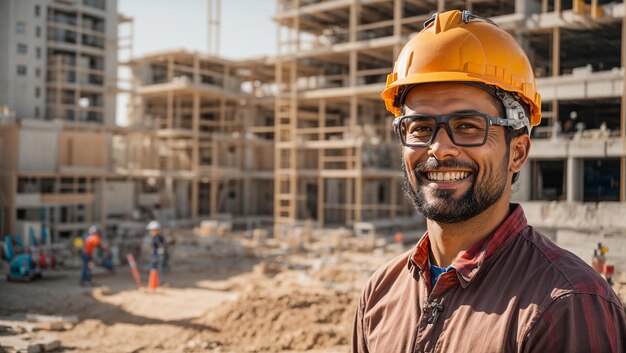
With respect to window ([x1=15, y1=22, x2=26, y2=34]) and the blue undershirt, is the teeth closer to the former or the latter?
the blue undershirt

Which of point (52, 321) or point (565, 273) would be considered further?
point (52, 321)

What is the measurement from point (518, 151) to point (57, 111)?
3384cm

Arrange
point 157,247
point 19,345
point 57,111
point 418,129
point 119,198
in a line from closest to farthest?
point 418,129
point 19,345
point 157,247
point 119,198
point 57,111

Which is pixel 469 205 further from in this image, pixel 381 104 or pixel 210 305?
pixel 381 104

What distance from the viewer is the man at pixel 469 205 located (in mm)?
2264

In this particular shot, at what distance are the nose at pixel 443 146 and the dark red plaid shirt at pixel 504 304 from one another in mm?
396

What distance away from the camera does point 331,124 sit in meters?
37.1

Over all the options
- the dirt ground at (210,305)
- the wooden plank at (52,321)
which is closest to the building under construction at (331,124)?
the dirt ground at (210,305)

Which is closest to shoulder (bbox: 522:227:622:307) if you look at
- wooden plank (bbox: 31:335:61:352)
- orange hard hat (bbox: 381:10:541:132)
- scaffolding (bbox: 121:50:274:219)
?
orange hard hat (bbox: 381:10:541:132)

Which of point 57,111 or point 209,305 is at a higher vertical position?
point 57,111

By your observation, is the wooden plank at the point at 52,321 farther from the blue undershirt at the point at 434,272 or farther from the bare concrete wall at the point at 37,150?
the bare concrete wall at the point at 37,150

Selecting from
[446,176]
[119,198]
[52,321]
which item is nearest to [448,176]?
[446,176]

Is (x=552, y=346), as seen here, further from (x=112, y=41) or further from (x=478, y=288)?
(x=112, y=41)

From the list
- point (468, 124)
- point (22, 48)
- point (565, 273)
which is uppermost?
point (22, 48)
